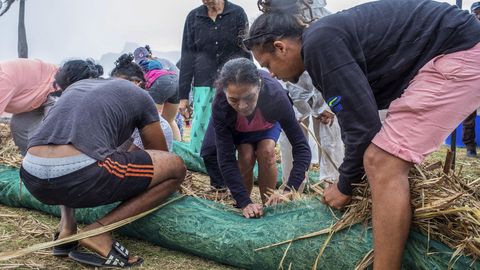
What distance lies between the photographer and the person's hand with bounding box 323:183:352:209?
2.27m

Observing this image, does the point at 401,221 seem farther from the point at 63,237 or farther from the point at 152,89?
the point at 152,89

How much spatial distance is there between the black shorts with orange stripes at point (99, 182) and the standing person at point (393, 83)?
1106mm

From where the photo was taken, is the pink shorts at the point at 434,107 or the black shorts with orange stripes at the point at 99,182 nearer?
the pink shorts at the point at 434,107

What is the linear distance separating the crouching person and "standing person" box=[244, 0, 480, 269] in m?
1.11

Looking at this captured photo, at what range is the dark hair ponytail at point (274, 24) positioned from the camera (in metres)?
2.17

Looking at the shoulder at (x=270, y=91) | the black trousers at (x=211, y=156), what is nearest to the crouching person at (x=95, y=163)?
the shoulder at (x=270, y=91)

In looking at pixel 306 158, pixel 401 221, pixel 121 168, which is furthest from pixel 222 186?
pixel 401 221

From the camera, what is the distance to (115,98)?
2760 mm

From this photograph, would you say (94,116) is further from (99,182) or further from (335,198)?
(335,198)

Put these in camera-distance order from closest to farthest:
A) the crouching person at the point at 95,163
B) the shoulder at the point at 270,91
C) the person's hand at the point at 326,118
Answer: the crouching person at the point at 95,163 → the shoulder at the point at 270,91 → the person's hand at the point at 326,118

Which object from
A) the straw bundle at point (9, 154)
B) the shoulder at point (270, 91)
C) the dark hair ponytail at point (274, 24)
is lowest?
the straw bundle at point (9, 154)

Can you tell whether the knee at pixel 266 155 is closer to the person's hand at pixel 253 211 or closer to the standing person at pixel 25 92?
the person's hand at pixel 253 211

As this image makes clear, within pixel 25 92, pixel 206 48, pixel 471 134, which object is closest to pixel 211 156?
pixel 206 48

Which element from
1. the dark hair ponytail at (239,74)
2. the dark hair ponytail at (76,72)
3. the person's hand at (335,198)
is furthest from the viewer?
the dark hair ponytail at (76,72)
